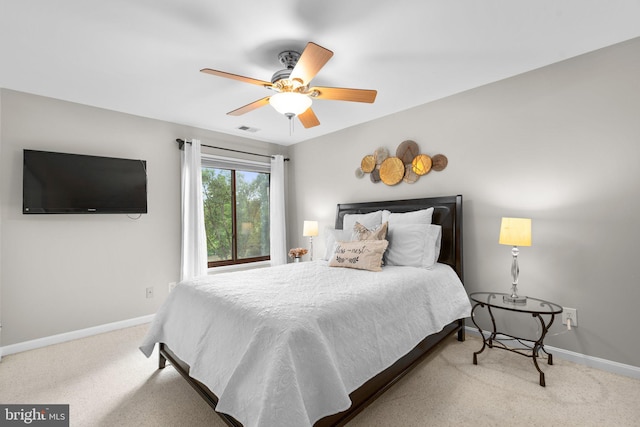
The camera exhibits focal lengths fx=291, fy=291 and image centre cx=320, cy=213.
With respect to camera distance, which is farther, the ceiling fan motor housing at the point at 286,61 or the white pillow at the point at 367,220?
the white pillow at the point at 367,220

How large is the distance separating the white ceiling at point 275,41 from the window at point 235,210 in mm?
1486

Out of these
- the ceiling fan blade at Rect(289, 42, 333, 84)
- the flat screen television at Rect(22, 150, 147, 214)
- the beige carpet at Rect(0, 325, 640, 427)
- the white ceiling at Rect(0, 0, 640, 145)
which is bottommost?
the beige carpet at Rect(0, 325, 640, 427)

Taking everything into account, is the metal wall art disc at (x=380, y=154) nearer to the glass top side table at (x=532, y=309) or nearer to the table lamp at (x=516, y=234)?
the table lamp at (x=516, y=234)

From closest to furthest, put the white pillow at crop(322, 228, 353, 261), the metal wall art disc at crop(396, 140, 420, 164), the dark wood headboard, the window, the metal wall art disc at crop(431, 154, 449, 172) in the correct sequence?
the dark wood headboard → the metal wall art disc at crop(431, 154, 449, 172) → the white pillow at crop(322, 228, 353, 261) → the metal wall art disc at crop(396, 140, 420, 164) → the window

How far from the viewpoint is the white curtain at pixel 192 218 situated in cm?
372

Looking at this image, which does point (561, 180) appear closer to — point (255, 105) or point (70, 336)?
point (255, 105)

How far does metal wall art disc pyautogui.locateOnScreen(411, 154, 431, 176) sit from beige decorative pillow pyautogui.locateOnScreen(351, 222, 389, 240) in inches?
31.6

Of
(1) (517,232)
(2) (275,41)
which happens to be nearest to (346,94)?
(2) (275,41)

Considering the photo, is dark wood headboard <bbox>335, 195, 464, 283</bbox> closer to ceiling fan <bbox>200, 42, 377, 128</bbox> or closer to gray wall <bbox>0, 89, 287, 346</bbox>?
ceiling fan <bbox>200, 42, 377, 128</bbox>

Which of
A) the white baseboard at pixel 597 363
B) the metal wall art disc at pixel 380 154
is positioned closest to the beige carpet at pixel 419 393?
the white baseboard at pixel 597 363

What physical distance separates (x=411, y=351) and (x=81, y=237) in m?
3.42

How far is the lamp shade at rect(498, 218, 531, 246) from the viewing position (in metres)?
2.29

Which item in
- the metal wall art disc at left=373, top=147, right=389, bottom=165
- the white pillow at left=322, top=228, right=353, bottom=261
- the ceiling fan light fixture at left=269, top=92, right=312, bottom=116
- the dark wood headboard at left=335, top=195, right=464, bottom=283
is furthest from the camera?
the metal wall art disc at left=373, top=147, right=389, bottom=165

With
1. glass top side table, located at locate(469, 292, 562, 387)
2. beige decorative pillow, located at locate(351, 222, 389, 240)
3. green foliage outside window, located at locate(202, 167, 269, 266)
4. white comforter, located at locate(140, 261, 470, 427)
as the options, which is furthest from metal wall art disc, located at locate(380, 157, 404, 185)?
green foliage outside window, located at locate(202, 167, 269, 266)
